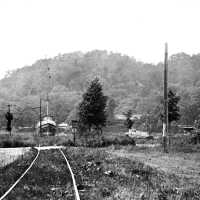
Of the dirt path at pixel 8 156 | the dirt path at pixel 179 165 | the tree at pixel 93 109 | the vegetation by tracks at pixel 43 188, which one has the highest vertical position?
the tree at pixel 93 109

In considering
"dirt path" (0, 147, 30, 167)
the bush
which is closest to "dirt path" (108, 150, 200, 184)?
"dirt path" (0, 147, 30, 167)

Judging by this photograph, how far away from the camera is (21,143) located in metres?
52.1

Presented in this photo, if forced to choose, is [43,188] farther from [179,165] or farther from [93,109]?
[93,109]

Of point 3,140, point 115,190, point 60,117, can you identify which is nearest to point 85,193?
point 115,190

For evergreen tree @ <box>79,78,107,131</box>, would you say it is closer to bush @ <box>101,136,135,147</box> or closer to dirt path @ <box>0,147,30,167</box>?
bush @ <box>101,136,135,147</box>

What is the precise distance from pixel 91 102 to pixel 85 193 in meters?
59.8

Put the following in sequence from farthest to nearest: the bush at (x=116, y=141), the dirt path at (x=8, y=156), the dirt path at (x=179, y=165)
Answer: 1. the bush at (x=116, y=141)
2. the dirt path at (x=8, y=156)
3. the dirt path at (x=179, y=165)

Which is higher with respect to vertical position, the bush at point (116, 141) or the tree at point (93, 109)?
the tree at point (93, 109)

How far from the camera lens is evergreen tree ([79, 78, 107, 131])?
68.7 meters

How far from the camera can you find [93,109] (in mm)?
69125

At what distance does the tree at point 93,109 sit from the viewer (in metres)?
68.7

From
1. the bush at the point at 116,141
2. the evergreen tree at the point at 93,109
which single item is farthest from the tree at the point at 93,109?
the bush at the point at 116,141

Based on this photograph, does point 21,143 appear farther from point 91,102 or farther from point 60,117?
point 60,117

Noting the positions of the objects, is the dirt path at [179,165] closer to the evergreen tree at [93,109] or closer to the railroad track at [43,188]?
the railroad track at [43,188]
